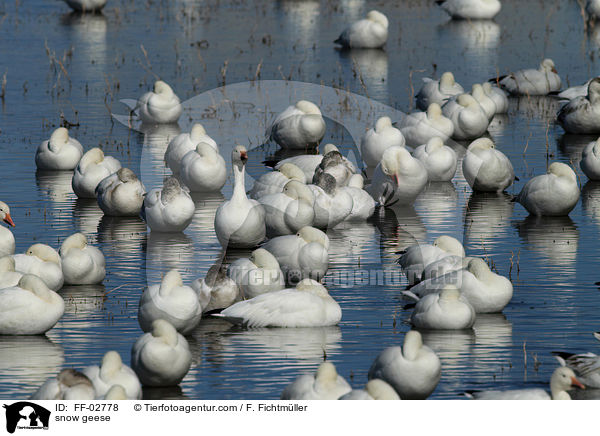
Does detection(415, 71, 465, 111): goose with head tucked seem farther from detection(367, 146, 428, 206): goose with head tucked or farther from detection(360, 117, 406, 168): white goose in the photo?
detection(367, 146, 428, 206): goose with head tucked

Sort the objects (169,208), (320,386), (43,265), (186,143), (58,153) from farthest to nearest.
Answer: (58,153)
(186,143)
(169,208)
(43,265)
(320,386)

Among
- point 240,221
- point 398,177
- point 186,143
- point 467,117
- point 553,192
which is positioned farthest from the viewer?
point 467,117

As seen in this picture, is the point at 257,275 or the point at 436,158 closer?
the point at 257,275

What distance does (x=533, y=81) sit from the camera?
29.3 meters

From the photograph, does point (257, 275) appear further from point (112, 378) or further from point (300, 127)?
point (300, 127)

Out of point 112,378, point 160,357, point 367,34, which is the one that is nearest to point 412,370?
point 160,357

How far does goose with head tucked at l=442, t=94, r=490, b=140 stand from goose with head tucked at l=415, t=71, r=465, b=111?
1838mm

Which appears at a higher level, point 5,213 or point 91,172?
point 91,172

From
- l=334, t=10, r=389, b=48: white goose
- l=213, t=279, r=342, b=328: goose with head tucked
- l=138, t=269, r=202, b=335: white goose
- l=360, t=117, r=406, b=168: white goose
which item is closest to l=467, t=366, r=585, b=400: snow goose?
l=213, t=279, r=342, b=328: goose with head tucked

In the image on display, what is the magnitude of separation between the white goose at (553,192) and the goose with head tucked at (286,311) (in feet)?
20.7

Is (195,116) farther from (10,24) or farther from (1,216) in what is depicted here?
(10,24)

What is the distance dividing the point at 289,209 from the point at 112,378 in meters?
7.09

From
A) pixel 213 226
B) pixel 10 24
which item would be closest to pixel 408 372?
pixel 213 226

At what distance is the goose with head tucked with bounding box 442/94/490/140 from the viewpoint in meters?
24.3
